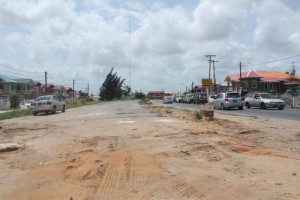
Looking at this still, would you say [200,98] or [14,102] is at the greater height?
[200,98]

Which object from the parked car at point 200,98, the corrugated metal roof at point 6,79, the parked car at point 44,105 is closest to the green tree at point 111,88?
the corrugated metal roof at point 6,79

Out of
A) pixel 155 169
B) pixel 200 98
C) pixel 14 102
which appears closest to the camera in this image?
pixel 155 169

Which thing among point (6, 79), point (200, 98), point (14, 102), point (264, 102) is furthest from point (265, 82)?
point (6, 79)

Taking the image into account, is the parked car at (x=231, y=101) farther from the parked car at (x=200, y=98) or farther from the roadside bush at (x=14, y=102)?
the roadside bush at (x=14, y=102)

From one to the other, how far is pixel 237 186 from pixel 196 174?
3.60ft

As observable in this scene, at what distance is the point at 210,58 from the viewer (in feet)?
297

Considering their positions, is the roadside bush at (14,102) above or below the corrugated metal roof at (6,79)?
below

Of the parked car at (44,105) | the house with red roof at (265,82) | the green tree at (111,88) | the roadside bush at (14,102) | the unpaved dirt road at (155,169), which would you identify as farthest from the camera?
the green tree at (111,88)

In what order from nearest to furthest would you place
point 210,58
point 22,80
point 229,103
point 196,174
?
point 196,174, point 229,103, point 210,58, point 22,80

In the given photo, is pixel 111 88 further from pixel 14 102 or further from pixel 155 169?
pixel 155 169

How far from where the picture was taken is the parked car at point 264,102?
1539 inches

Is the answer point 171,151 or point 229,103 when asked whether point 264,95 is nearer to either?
point 229,103

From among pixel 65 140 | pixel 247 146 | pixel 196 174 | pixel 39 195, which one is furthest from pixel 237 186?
pixel 65 140

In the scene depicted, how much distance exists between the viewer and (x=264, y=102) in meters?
39.8
